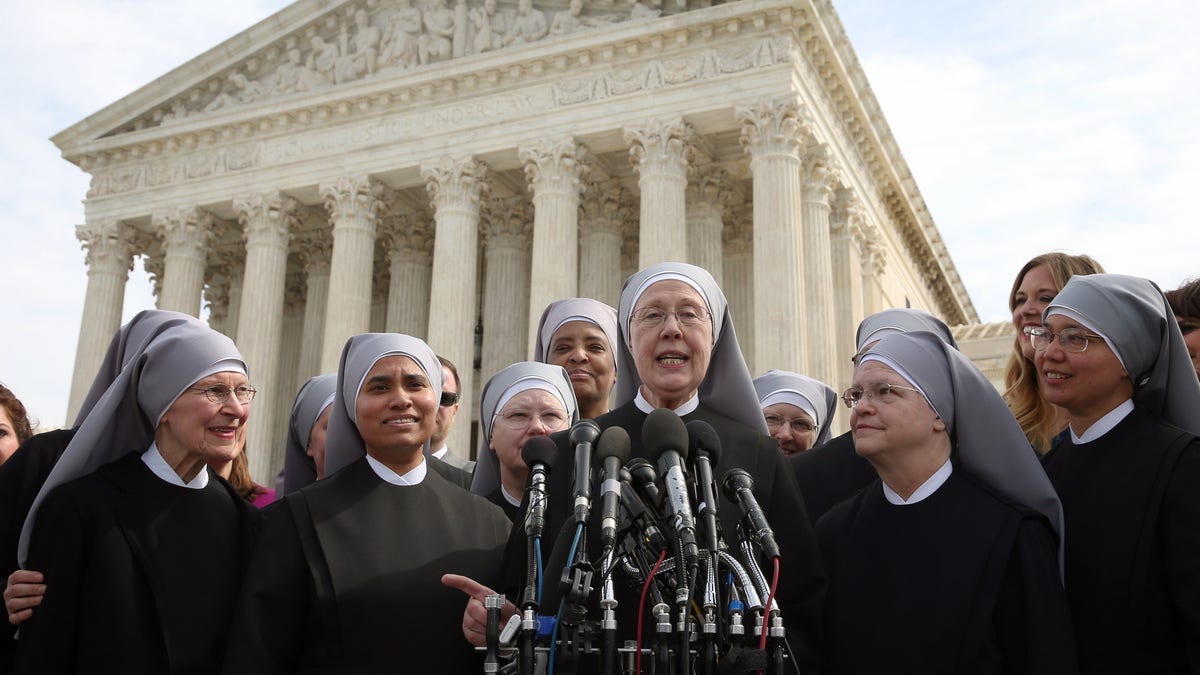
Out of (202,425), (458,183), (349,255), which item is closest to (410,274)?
(349,255)

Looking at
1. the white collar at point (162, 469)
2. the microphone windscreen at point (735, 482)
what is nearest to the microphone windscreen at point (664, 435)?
the microphone windscreen at point (735, 482)

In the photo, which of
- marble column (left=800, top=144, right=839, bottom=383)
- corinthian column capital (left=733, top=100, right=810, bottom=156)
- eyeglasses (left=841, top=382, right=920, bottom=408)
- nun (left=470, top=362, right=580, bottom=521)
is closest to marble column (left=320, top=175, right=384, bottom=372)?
corinthian column capital (left=733, top=100, right=810, bottom=156)

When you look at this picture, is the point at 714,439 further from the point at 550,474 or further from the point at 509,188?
the point at 509,188

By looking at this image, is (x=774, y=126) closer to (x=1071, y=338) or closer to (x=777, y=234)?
(x=777, y=234)

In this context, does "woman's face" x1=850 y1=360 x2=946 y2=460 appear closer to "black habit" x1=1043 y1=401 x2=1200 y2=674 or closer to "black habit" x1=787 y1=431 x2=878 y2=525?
"black habit" x1=1043 y1=401 x2=1200 y2=674

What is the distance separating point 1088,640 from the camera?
3.86 m

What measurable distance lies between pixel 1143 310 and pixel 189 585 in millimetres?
4278

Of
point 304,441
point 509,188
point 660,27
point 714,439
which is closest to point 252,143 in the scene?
point 509,188

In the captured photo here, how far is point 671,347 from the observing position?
173 inches

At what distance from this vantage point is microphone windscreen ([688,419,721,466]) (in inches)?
134

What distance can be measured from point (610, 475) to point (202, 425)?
2243 mm

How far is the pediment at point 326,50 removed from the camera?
2605 centimetres

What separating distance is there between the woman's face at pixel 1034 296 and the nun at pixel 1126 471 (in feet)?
5.13

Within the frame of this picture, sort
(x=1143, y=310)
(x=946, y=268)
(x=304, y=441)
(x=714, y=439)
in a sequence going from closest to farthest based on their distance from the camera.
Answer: (x=714, y=439) → (x=1143, y=310) → (x=304, y=441) → (x=946, y=268)
